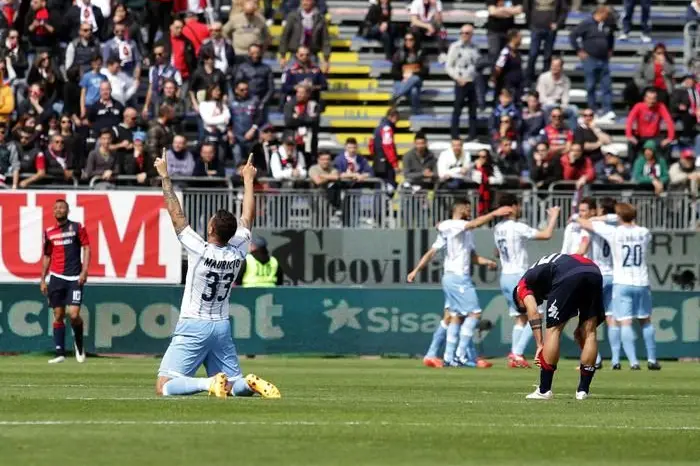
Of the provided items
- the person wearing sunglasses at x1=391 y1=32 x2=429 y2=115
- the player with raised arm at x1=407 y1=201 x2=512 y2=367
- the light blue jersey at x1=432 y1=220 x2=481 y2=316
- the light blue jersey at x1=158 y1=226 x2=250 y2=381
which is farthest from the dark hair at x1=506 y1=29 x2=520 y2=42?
the light blue jersey at x1=158 y1=226 x2=250 y2=381

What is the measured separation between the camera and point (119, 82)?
103 ft

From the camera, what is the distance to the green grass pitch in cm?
1080

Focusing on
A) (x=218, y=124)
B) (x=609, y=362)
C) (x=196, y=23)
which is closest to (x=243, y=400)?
(x=609, y=362)

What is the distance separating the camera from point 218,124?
101 feet

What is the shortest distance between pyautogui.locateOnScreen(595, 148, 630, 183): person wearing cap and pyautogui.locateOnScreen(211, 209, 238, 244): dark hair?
16.0 metres

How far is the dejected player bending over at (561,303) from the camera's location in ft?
52.3

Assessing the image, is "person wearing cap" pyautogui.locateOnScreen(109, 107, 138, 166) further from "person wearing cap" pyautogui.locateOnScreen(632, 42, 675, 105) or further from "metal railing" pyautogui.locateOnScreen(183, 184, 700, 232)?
"person wearing cap" pyautogui.locateOnScreen(632, 42, 675, 105)

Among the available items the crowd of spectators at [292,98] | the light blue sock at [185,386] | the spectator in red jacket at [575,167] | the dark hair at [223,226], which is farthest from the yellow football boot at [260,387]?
the spectator in red jacket at [575,167]

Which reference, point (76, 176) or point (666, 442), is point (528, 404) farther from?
point (76, 176)

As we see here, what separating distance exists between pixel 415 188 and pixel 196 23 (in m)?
6.44

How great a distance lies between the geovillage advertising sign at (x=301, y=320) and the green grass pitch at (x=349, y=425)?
7484mm

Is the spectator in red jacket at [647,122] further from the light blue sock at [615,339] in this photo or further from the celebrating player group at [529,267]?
the light blue sock at [615,339]

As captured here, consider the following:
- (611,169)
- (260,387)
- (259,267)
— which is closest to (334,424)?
(260,387)

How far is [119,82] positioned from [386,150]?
5026mm
